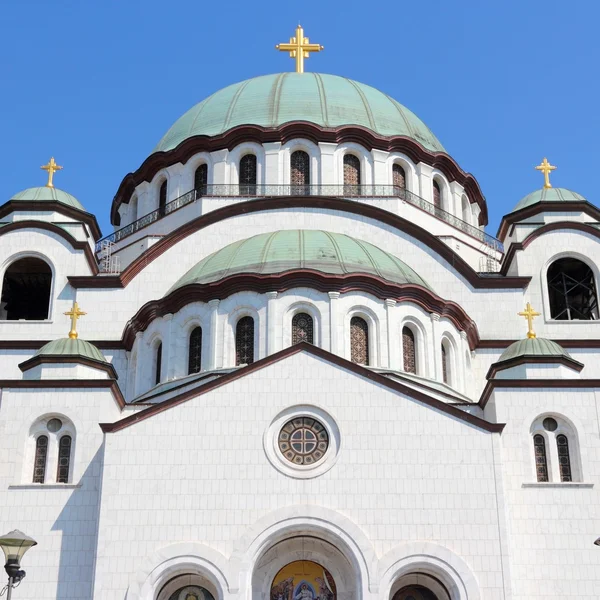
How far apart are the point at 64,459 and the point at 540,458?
10.7 meters

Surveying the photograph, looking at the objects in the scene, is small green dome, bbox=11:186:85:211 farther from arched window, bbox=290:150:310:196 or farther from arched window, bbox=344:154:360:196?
arched window, bbox=344:154:360:196

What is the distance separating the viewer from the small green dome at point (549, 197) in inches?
1442

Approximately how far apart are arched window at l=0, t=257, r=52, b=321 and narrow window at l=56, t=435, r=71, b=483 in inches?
340

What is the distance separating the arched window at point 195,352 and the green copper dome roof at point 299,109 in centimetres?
1026

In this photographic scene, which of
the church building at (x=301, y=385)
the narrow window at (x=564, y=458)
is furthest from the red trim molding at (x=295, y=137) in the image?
the narrow window at (x=564, y=458)

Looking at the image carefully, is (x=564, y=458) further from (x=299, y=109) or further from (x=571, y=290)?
(x=299, y=109)

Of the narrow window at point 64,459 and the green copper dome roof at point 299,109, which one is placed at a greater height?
the green copper dome roof at point 299,109

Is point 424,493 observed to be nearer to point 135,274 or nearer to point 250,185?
point 135,274

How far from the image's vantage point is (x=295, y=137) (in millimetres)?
39031

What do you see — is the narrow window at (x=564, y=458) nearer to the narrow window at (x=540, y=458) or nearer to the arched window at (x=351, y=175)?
the narrow window at (x=540, y=458)

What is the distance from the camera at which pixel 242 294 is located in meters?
31.2

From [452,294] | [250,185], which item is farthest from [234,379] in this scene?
[250,185]

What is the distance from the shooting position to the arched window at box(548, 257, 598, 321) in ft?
117

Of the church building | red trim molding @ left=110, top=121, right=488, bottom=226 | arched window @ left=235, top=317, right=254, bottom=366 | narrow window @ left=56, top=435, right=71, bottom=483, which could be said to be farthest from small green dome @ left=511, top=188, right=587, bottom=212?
narrow window @ left=56, top=435, right=71, bottom=483
